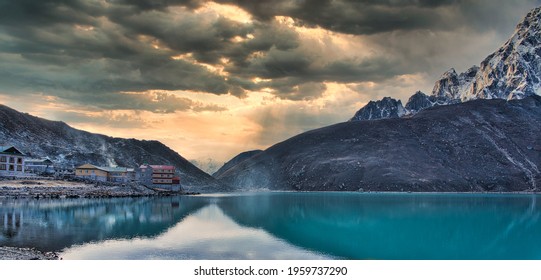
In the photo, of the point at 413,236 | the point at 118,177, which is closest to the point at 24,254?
the point at 413,236

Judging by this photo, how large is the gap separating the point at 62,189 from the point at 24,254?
9862 cm

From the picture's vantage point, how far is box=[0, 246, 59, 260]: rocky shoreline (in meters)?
39.5

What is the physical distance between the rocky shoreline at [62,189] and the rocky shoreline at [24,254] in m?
76.3

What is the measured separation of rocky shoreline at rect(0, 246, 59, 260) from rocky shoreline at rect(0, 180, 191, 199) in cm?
7630

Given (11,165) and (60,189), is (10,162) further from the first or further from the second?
(60,189)

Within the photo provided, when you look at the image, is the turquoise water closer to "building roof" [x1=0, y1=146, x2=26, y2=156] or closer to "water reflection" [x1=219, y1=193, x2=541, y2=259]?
"water reflection" [x1=219, y1=193, x2=541, y2=259]

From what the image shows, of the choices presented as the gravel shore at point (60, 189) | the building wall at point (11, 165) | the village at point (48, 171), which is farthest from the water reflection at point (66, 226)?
the building wall at point (11, 165)

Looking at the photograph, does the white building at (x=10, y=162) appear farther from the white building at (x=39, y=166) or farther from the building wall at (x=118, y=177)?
Result: the building wall at (x=118, y=177)

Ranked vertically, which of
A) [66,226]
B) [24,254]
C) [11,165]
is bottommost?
[66,226]

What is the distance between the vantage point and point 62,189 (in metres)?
132

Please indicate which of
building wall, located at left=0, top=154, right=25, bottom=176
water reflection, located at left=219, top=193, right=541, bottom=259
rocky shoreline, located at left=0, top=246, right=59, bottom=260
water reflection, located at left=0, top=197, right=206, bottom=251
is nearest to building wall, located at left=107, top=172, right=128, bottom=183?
building wall, located at left=0, top=154, right=25, bottom=176

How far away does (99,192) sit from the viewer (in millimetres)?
144375
